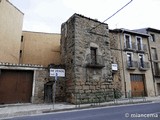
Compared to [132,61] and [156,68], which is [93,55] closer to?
[132,61]

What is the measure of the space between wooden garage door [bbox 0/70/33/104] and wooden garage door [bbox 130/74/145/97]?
→ 12.0m

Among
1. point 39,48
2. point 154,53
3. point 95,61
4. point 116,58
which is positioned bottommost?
point 95,61

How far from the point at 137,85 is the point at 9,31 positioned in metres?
16.4

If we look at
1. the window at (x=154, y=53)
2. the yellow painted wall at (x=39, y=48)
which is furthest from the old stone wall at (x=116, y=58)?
the yellow painted wall at (x=39, y=48)

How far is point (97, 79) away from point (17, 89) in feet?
22.2

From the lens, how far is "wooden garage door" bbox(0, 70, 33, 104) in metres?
11.4

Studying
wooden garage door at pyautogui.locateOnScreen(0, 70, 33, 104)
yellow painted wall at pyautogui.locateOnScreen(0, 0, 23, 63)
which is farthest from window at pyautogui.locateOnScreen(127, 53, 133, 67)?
yellow painted wall at pyautogui.locateOnScreen(0, 0, 23, 63)

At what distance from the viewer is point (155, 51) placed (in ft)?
71.3

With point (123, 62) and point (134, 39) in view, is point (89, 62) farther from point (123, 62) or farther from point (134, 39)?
point (134, 39)

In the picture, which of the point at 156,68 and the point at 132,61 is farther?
the point at 156,68

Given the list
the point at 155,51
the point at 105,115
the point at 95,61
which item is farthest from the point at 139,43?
the point at 105,115

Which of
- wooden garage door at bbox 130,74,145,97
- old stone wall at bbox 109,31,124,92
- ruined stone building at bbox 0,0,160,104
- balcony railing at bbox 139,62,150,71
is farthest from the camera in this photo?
balcony railing at bbox 139,62,150,71

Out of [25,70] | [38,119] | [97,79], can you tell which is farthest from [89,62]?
[38,119]

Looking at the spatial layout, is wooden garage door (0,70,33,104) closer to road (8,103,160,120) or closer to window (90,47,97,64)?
road (8,103,160,120)
